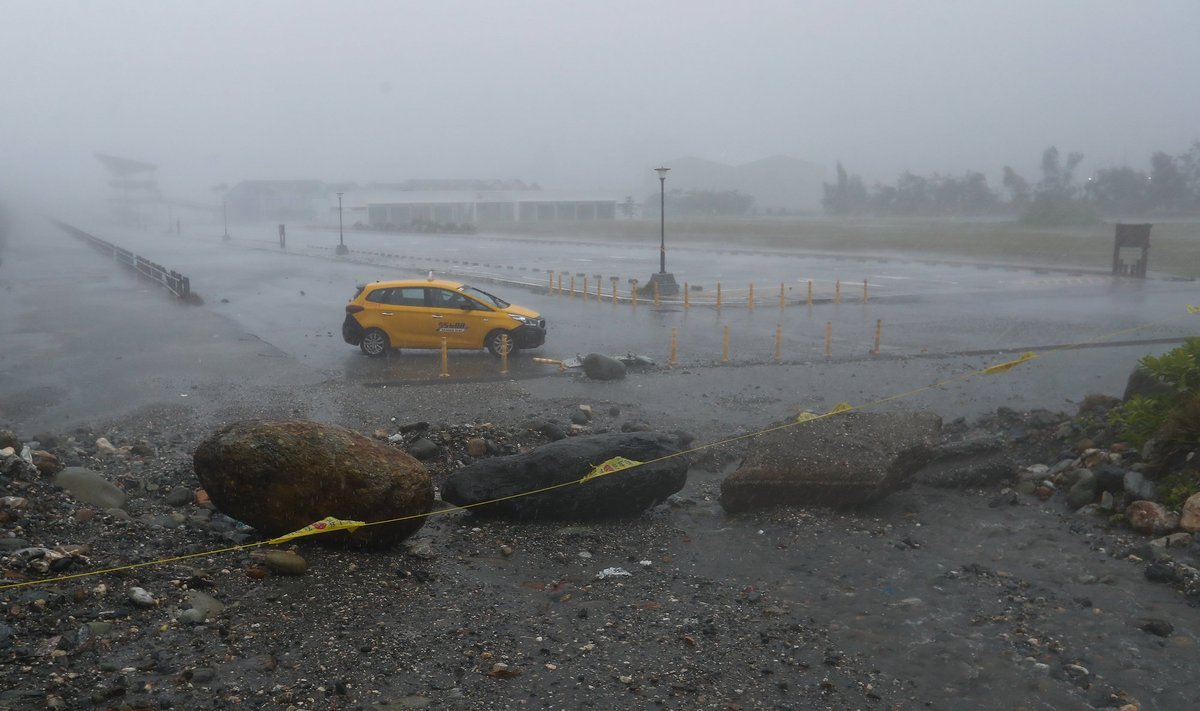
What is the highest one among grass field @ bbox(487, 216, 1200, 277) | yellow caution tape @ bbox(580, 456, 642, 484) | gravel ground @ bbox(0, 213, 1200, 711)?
grass field @ bbox(487, 216, 1200, 277)

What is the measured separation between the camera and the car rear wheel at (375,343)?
20.2 m

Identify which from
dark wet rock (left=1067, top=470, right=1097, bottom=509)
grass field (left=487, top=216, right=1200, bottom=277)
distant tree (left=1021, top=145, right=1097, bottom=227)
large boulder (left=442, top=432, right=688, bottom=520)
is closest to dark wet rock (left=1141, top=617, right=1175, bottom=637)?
dark wet rock (left=1067, top=470, right=1097, bottom=509)

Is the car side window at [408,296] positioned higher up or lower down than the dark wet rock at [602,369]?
higher up

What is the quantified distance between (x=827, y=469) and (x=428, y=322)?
37.8ft

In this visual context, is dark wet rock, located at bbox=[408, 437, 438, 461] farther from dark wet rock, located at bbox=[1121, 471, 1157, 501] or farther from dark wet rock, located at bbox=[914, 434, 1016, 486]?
dark wet rock, located at bbox=[1121, 471, 1157, 501]

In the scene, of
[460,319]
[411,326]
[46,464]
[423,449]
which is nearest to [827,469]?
[423,449]

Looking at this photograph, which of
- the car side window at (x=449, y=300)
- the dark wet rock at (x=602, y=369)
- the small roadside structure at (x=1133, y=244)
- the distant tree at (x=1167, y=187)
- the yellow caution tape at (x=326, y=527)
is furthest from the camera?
the distant tree at (x=1167, y=187)

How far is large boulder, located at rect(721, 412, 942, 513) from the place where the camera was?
33.9ft

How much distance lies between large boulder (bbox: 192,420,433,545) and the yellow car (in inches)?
460

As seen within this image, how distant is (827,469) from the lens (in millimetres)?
10422

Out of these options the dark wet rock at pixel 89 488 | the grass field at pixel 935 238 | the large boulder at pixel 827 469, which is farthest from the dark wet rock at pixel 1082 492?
the grass field at pixel 935 238

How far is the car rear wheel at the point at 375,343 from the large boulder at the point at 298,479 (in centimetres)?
1176

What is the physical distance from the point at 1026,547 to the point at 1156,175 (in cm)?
8342

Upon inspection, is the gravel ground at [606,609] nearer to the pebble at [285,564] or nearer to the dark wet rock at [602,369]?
the pebble at [285,564]
